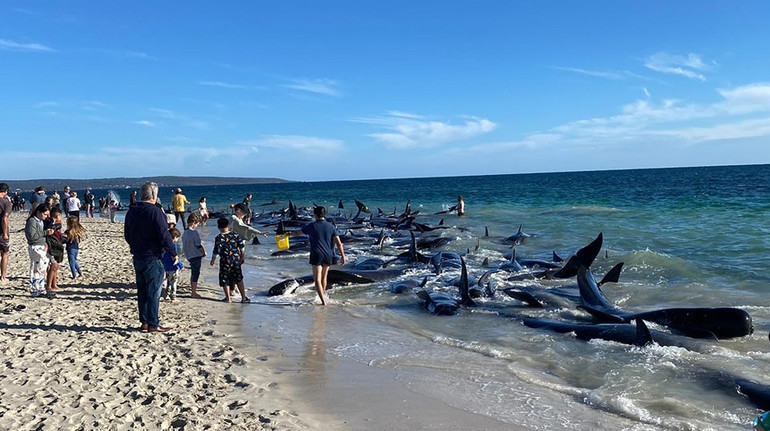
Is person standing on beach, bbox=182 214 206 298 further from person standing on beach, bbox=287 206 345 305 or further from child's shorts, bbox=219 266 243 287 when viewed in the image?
person standing on beach, bbox=287 206 345 305

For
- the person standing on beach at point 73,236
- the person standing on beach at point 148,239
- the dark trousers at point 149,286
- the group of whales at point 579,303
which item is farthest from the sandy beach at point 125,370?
the group of whales at point 579,303

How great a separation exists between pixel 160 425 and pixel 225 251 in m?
5.52

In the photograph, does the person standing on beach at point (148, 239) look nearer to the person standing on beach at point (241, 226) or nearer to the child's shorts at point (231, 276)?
the child's shorts at point (231, 276)

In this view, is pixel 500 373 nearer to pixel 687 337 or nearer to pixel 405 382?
pixel 405 382

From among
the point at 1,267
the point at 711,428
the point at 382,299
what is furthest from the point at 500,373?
the point at 1,267

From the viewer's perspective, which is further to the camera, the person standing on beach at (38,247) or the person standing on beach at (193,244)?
the person standing on beach at (193,244)

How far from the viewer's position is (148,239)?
7.39 meters

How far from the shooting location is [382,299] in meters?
11.0

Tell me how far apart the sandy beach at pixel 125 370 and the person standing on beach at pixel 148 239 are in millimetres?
753

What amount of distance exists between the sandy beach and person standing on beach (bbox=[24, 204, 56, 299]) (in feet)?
0.88

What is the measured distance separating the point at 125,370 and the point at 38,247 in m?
4.99

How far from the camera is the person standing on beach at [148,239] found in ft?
24.1

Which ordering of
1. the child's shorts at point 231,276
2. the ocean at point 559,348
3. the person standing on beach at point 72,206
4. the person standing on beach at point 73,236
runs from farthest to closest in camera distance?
the person standing on beach at point 72,206 < the person standing on beach at point 73,236 < the child's shorts at point 231,276 < the ocean at point 559,348

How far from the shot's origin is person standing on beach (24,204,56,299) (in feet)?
31.7
